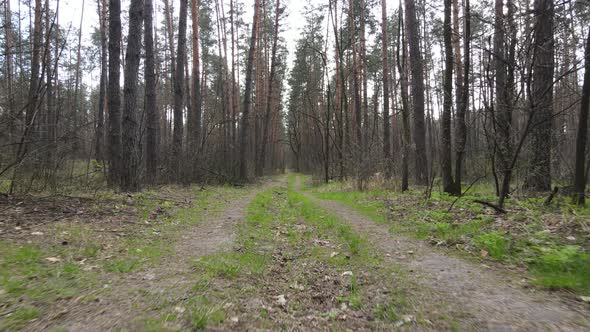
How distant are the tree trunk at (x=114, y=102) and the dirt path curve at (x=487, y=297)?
25.1 ft

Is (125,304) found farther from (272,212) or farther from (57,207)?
(272,212)

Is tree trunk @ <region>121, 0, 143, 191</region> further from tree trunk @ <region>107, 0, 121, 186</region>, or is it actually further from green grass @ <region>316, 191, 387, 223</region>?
green grass @ <region>316, 191, 387, 223</region>

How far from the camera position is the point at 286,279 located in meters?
3.73

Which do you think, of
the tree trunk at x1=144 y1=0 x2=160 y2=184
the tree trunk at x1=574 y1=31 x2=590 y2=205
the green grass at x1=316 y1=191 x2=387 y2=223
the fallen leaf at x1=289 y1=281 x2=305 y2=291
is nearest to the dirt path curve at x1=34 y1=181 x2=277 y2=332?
the fallen leaf at x1=289 y1=281 x2=305 y2=291

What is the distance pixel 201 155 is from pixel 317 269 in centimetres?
1070

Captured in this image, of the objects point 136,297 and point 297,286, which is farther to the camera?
point 297,286

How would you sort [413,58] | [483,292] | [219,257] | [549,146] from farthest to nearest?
[413,58] → [549,146] → [219,257] → [483,292]

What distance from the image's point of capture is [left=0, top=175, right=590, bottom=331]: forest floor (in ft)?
8.18

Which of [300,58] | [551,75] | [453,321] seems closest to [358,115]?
[551,75]

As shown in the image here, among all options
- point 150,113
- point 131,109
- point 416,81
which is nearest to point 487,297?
point 131,109

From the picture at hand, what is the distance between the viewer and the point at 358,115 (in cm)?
A: 1753

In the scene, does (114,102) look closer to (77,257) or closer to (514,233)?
(77,257)

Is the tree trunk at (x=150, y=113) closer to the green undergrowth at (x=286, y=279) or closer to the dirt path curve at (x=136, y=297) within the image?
the green undergrowth at (x=286, y=279)

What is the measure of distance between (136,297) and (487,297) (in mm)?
3241
